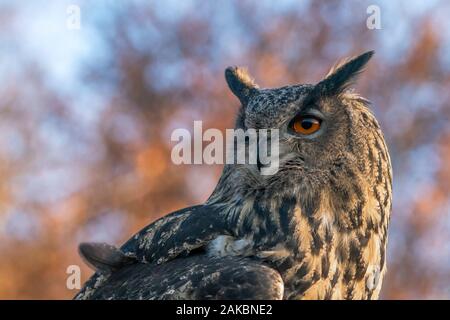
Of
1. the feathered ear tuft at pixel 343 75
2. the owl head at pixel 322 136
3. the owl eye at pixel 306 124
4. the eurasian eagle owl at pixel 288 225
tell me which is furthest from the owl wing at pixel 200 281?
the feathered ear tuft at pixel 343 75

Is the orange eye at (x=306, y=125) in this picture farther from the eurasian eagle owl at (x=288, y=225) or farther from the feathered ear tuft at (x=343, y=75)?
the feathered ear tuft at (x=343, y=75)

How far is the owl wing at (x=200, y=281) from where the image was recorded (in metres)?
3.17

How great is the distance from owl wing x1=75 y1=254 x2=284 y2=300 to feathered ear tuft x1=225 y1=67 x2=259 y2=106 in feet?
3.70

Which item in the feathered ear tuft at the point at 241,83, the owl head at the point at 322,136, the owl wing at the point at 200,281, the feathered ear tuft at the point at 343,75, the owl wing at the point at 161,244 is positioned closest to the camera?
the owl wing at the point at 200,281

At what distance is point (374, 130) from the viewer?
13.2 ft

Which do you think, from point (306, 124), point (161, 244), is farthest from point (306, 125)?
point (161, 244)

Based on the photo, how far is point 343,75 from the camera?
4125mm

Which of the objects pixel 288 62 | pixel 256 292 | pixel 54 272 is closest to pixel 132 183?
pixel 54 272

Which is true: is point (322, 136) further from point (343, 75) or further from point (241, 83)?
point (241, 83)

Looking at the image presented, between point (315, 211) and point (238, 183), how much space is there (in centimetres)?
41

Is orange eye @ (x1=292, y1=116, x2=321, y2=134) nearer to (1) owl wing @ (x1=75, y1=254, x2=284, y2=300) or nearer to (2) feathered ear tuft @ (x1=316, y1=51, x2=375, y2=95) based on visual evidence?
(2) feathered ear tuft @ (x1=316, y1=51, x2=375, y2=95)

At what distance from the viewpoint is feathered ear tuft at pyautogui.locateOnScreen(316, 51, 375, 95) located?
13.2 ft
